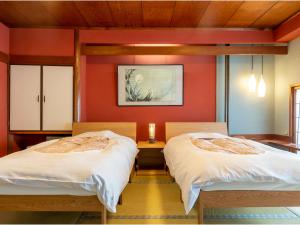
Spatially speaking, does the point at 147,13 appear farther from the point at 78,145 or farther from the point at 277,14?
the point at 78,145

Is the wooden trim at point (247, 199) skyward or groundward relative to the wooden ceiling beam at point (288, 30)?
groundward

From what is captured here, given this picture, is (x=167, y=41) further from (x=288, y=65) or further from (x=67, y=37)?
(x=288, y=65)

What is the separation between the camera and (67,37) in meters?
3.92

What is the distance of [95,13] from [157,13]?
859mm

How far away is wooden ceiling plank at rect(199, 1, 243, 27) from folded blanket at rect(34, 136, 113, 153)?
7.23ft

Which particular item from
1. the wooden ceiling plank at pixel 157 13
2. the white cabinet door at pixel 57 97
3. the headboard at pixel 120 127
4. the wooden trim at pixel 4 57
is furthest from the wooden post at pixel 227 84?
the wooden trim at pixel 4 57

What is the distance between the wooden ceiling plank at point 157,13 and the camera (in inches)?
121

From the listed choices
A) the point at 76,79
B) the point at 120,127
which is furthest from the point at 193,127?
the point at 76,79

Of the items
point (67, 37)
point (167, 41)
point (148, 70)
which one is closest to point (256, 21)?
point (167, 41)

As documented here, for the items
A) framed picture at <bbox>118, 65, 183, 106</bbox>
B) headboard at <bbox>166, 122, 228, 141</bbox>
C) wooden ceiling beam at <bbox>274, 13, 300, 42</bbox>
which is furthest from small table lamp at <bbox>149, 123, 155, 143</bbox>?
wooden ceiling beam at <bbox>274, 13, 300, 42</bbox>

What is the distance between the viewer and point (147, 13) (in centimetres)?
336

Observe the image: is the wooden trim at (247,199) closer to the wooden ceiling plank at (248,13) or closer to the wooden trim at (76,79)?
the wooden ceiling plank at (248,13)

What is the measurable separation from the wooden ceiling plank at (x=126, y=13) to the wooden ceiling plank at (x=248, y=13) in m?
1.35

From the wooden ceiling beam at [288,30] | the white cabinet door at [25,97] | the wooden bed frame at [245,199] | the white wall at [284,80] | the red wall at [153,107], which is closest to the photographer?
the wooden bed frame at [245,199]
